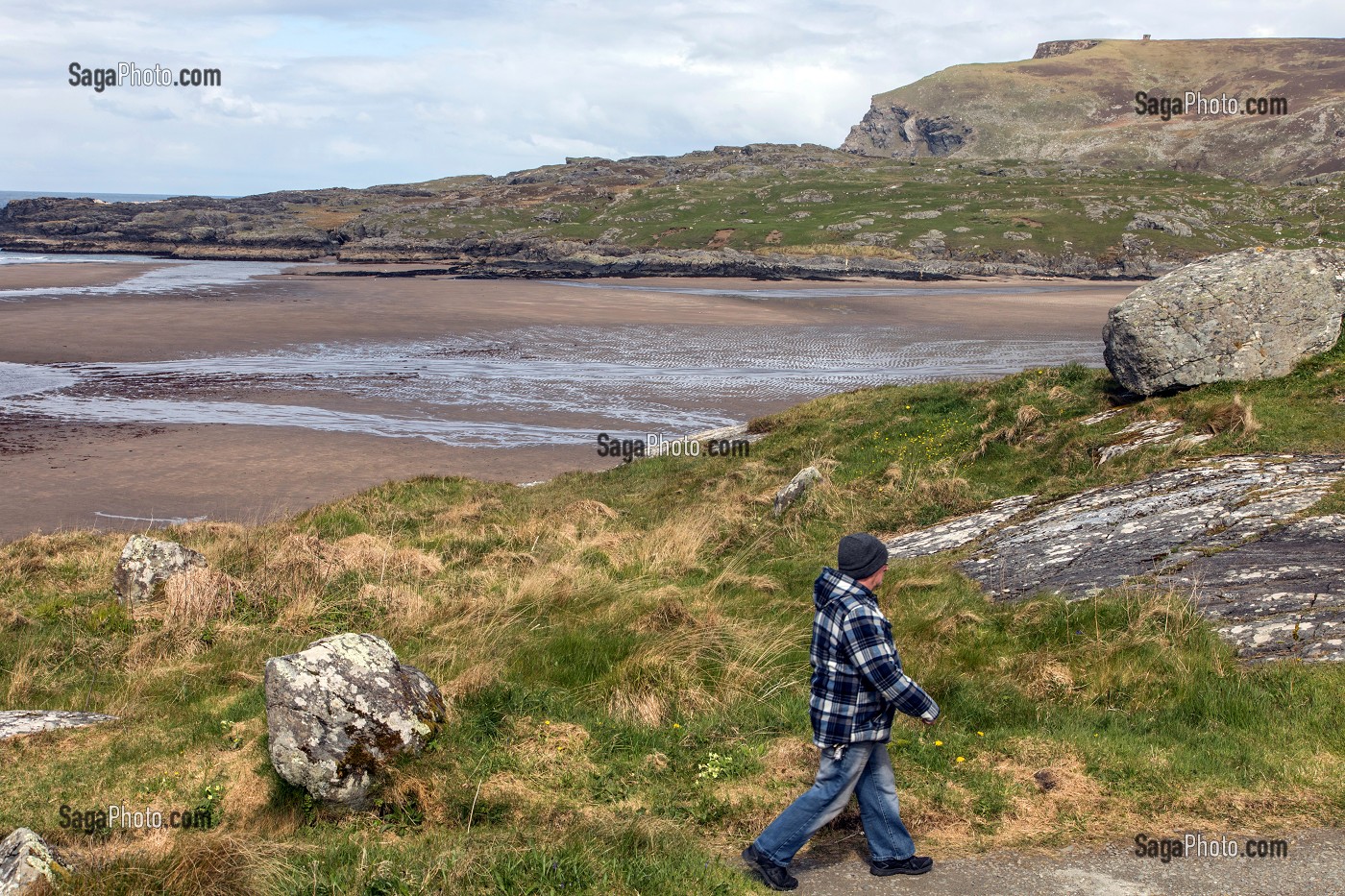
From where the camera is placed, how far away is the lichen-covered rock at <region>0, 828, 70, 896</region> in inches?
211

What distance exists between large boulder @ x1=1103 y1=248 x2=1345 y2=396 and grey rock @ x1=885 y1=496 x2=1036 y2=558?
3.86 meters

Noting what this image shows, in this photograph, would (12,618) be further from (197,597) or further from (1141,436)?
(1141,436)

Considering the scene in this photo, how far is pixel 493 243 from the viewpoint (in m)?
113

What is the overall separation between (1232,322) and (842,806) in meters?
12.6

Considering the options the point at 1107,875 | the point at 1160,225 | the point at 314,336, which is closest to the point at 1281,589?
the point at 1107,875

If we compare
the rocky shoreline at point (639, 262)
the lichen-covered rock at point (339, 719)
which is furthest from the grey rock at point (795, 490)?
the rocky shoreline at point (639, 262)

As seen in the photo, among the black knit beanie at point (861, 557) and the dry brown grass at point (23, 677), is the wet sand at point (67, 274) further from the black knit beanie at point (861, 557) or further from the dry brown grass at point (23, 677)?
the black knit beanie at point (861, 557)

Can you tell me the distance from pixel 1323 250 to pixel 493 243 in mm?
103658

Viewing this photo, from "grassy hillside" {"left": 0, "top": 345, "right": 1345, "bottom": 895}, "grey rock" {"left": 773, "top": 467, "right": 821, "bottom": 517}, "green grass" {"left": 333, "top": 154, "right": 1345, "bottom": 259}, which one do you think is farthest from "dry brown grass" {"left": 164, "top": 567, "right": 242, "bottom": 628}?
"green grass" {"left": 333, "top": 154, "right": 1345, "bottom": 259}

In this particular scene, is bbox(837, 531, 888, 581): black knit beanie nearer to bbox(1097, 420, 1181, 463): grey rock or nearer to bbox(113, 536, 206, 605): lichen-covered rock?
bbox(1097, 420, 1181, 463): grey rock

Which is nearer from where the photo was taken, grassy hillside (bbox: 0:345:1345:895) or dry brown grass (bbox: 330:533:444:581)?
grassy hillside (bbox: 0:345:1345:895)

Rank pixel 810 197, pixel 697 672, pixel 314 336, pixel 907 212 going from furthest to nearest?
pixel 810 197
pixel 907 212
pixel 314 336
pixel 697 672

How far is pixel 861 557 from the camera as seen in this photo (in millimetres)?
5723

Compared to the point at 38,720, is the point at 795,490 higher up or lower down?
higher up
